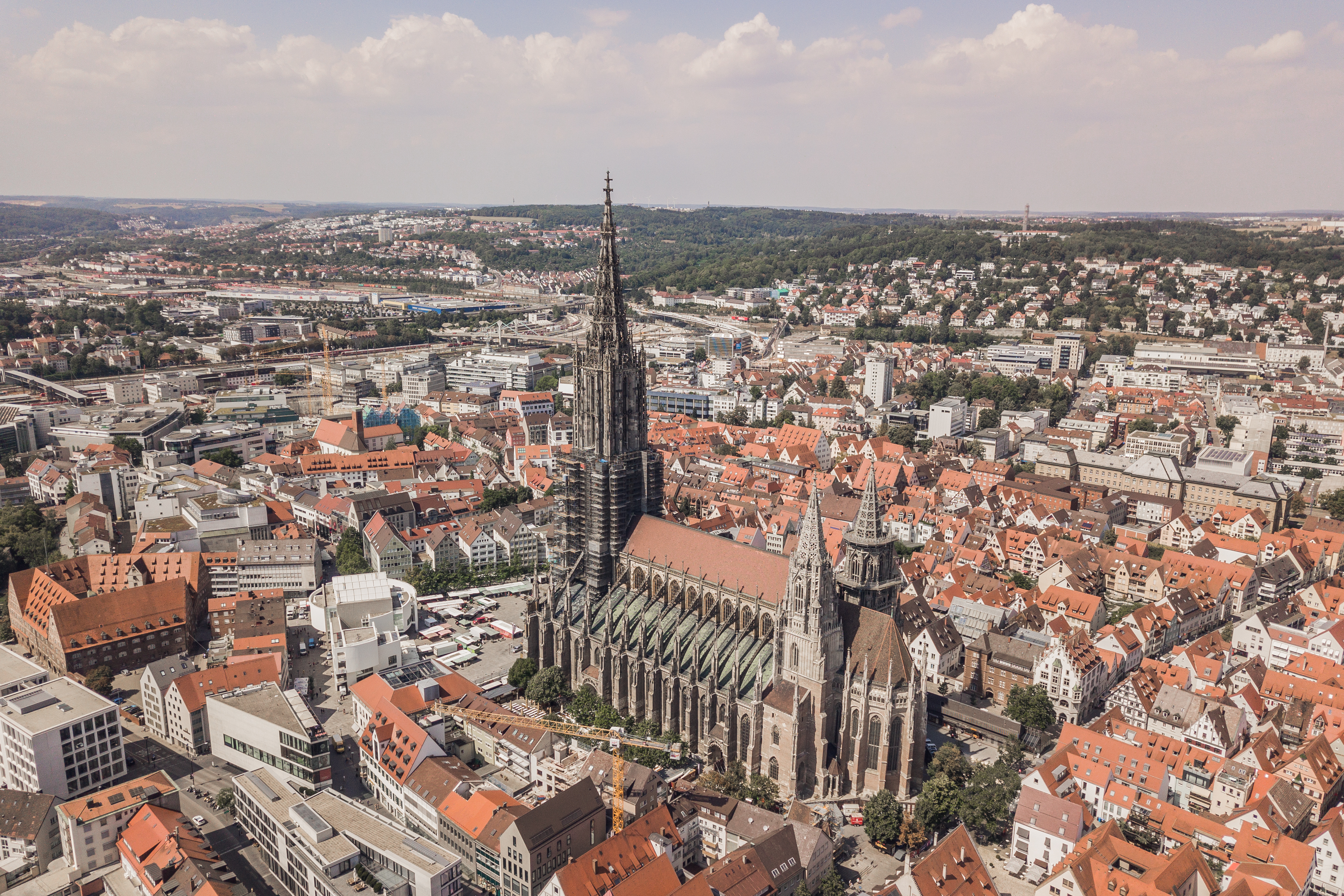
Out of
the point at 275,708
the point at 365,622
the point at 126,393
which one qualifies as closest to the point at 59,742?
the point at 275,708

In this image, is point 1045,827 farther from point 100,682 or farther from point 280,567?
point 280,567

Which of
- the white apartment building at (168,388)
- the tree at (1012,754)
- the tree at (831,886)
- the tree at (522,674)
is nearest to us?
the tree at (831,886)

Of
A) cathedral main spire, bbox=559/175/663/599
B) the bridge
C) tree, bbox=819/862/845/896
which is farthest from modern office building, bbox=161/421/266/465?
tree, bbox=819/862/845/896

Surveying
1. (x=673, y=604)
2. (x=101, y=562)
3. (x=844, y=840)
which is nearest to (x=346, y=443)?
(x=101, y=562)

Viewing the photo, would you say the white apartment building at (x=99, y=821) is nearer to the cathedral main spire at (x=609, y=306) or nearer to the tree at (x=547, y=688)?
the tree at (x=547, y=688)

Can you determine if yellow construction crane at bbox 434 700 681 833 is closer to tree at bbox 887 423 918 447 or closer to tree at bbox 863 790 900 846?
tree at bbox 863 790 900 846

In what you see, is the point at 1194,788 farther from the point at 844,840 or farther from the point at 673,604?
the point at 673,604

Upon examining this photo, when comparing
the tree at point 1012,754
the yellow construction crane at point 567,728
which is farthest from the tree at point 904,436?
the yellow construction crane at point 567,728
